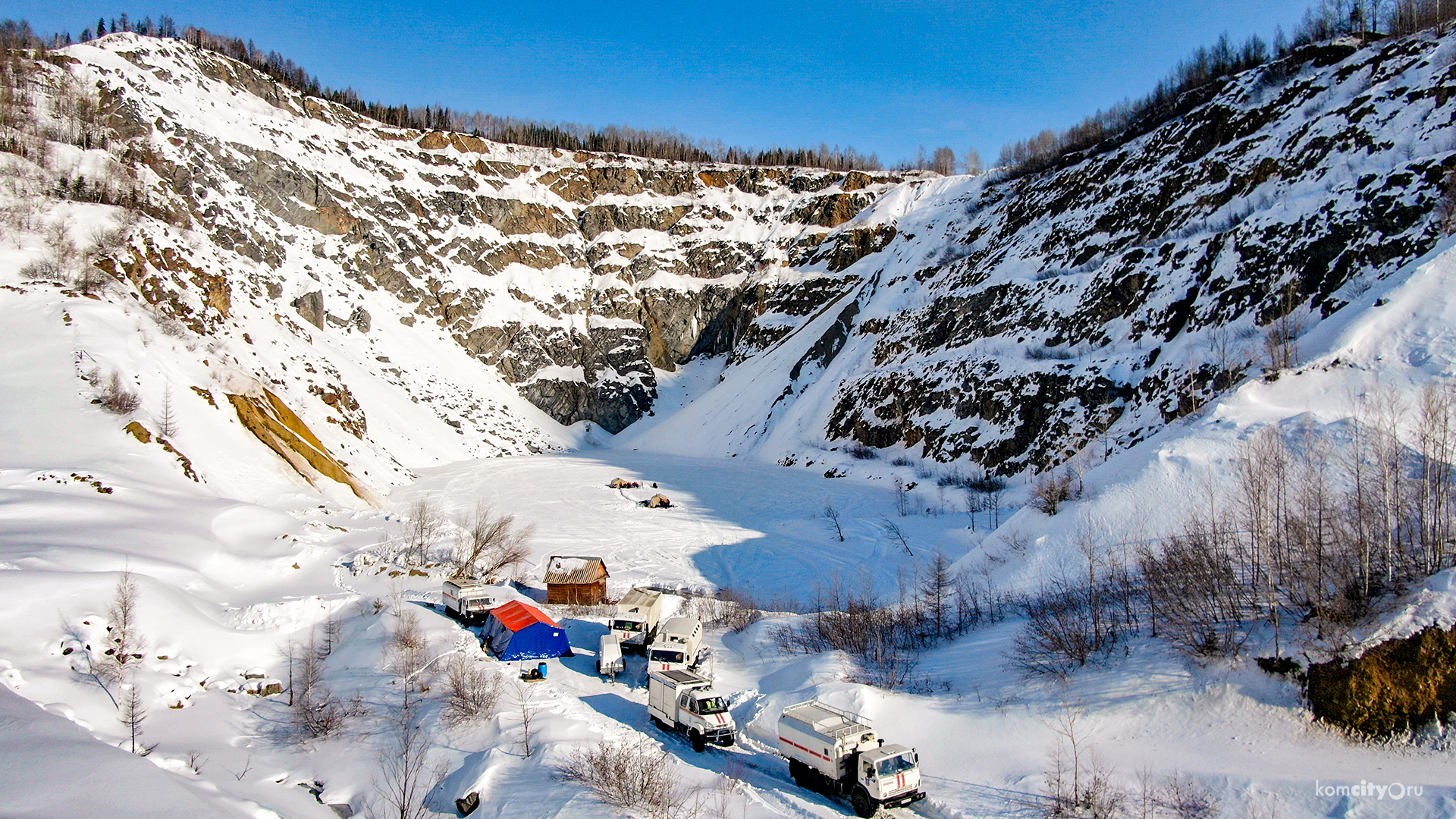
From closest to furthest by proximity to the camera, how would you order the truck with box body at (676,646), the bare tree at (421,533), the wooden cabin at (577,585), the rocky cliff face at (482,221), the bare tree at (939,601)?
the truck with box body at (676,646), the bare tree at (939,601), the wooden cabin at (577,585), the bare tree at (421,533), the rocky cliff face at (482,221)

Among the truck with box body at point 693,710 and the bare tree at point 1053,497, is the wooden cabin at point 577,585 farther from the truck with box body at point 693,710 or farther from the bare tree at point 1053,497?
the bare tree at point 1053,497

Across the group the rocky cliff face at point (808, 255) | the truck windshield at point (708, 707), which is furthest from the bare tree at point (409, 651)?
the rocky cliff face at point (808, 255)

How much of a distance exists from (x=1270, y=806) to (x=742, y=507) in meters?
36.6

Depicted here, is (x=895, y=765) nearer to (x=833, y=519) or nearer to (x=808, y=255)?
(x=833, y=519)

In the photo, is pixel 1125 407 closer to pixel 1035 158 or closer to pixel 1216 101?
pixel 1216 101

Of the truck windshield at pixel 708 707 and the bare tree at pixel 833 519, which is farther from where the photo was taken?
the bare tree at pixel 833 519

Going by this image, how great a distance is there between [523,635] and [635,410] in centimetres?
7464

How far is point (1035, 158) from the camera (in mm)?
93250

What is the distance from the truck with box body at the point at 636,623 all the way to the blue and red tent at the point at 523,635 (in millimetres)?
1839

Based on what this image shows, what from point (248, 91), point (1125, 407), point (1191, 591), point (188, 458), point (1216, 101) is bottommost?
point (1191, 591)

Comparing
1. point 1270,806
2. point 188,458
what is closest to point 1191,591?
point 1270,806

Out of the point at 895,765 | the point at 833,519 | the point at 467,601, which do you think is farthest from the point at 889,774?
the point at 833,519

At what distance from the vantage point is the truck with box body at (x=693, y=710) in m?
15.5

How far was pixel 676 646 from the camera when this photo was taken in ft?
64.0
